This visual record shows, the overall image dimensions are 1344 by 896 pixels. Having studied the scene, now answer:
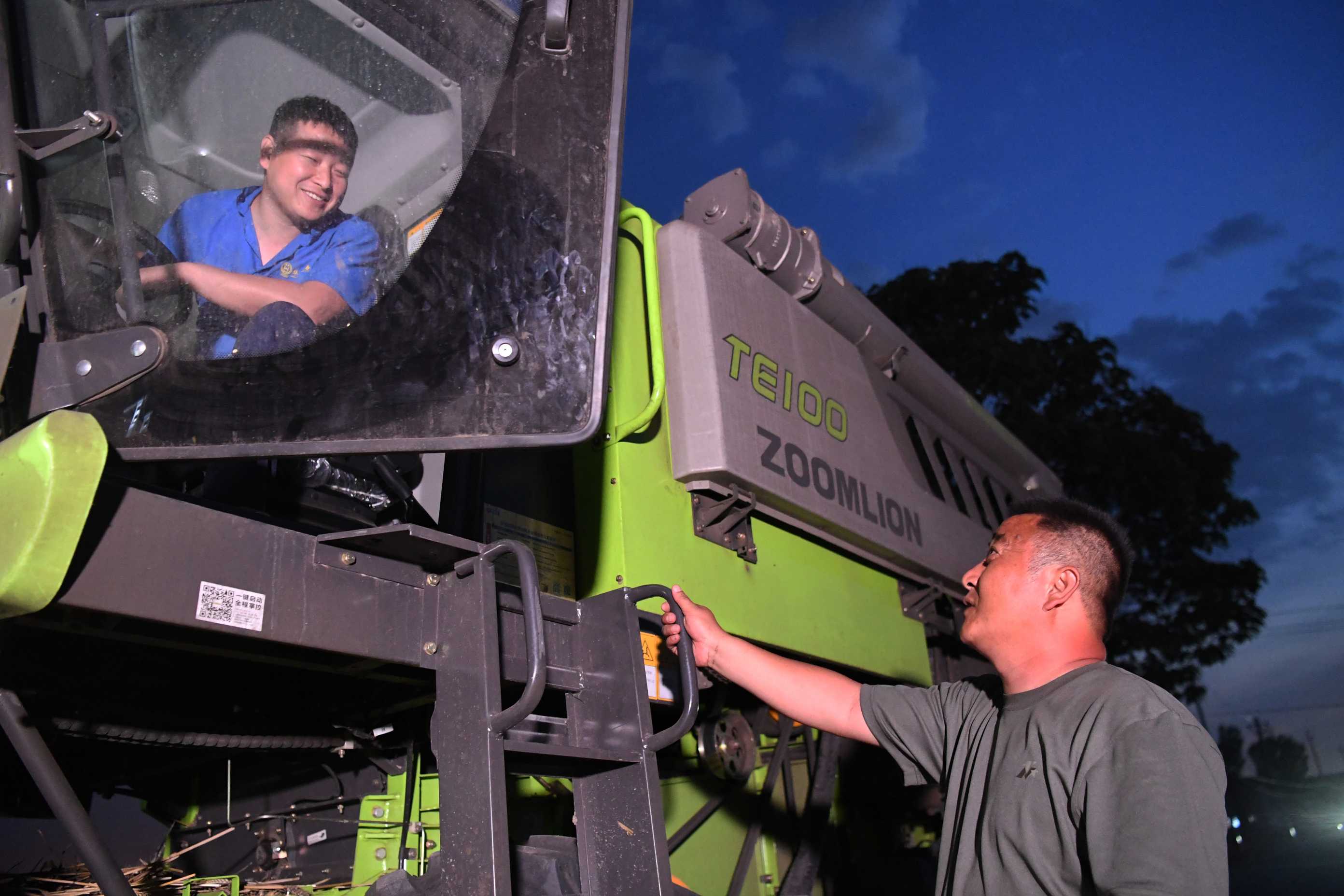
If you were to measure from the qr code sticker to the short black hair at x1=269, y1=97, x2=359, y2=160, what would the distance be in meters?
0.75

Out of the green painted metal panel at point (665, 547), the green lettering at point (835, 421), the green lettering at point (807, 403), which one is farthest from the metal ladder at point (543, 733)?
the green lettering at point (835, 421)

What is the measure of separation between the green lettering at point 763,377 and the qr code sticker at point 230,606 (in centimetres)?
176

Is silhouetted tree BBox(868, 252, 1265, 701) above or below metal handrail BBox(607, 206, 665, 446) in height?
above

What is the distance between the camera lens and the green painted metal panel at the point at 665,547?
8.63 ft

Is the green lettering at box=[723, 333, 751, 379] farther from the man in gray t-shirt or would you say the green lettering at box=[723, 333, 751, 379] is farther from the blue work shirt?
the blue work shirt

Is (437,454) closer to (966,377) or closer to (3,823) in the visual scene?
(3,823)

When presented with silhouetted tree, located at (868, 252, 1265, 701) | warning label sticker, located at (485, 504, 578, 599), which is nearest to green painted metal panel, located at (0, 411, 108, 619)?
warning label sticker, located at (485, 504, 578, 599)

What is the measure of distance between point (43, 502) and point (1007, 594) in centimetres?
182

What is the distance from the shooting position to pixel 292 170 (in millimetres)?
1738

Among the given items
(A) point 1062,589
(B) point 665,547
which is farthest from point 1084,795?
(B) point 665,547

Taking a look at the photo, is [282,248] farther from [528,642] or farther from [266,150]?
[528,642]

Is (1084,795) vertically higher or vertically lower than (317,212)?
lower

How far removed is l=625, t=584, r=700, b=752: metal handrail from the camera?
192cm

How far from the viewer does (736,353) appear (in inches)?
119
